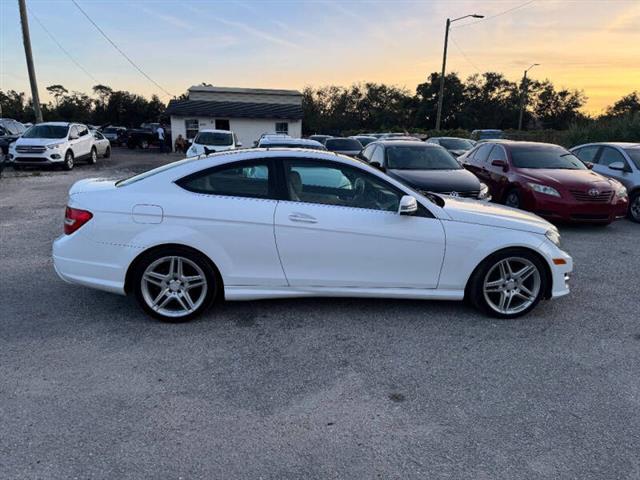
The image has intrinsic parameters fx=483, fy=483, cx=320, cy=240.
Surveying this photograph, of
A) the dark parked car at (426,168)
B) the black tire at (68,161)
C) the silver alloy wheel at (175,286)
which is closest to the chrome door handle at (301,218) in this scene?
the silver alloy wheel at (175,286)

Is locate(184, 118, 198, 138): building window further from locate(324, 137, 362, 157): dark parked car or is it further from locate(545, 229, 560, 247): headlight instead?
locate(545, 229, 560, 247): headlight

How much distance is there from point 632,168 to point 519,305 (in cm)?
741

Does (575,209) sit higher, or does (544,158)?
(544,158)

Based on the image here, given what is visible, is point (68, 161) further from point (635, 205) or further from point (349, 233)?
point (635, 205)

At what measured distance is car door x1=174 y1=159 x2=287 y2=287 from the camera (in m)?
4.12

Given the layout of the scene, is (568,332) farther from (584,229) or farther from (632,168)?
(632,168)

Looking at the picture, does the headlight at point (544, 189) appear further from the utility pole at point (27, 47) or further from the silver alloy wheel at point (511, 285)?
the utility pole at point (27, 47)

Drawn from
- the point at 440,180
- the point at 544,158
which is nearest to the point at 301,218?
the point at 440,180

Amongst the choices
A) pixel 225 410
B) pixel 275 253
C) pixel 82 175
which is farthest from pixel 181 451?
pixel 82 175

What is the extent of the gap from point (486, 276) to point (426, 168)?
5.24 metres

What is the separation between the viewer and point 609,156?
10.8 m

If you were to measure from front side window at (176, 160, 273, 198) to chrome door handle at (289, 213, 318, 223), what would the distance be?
0.90 feet

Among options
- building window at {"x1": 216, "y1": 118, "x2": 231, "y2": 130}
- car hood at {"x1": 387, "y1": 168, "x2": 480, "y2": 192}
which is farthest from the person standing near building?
car hood at {"x1": 387, "y1": 168, "x2": 480, "y2": 192}

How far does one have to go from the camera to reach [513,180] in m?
9.29
